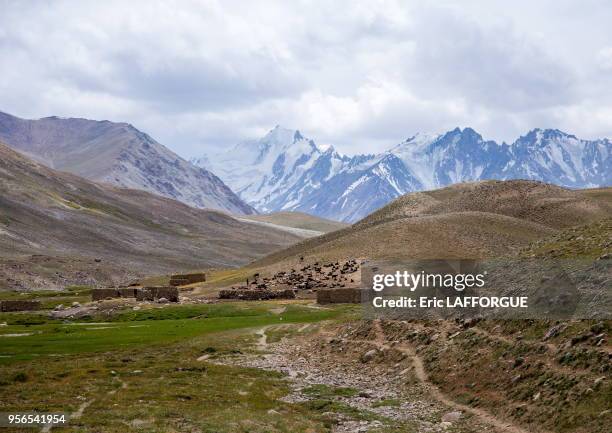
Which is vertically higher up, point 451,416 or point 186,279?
point 186,279

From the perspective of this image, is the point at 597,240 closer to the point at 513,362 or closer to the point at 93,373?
the point at 513,362

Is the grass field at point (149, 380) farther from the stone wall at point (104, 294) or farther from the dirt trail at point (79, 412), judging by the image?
the stone wall at point (104, 294)

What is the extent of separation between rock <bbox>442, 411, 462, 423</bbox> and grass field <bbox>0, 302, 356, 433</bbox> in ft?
16.7

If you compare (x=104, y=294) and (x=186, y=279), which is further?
(x=186, y=279)

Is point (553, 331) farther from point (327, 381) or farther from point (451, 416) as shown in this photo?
point (327, 381)

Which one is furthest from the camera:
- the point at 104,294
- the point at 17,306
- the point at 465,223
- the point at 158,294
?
the point at 465,223

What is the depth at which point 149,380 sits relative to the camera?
37750 millimetres

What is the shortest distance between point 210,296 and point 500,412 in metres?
81.2

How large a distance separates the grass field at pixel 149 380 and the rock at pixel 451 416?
16.7 ft

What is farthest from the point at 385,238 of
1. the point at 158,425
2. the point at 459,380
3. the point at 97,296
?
the point at 158,425

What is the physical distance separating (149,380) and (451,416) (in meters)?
16.6

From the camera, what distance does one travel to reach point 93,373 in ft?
128

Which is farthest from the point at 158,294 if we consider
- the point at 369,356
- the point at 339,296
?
the point at 369,356

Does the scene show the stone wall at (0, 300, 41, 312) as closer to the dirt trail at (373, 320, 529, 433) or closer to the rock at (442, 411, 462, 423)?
the dirt trail at (373, 320, 529, 433)
